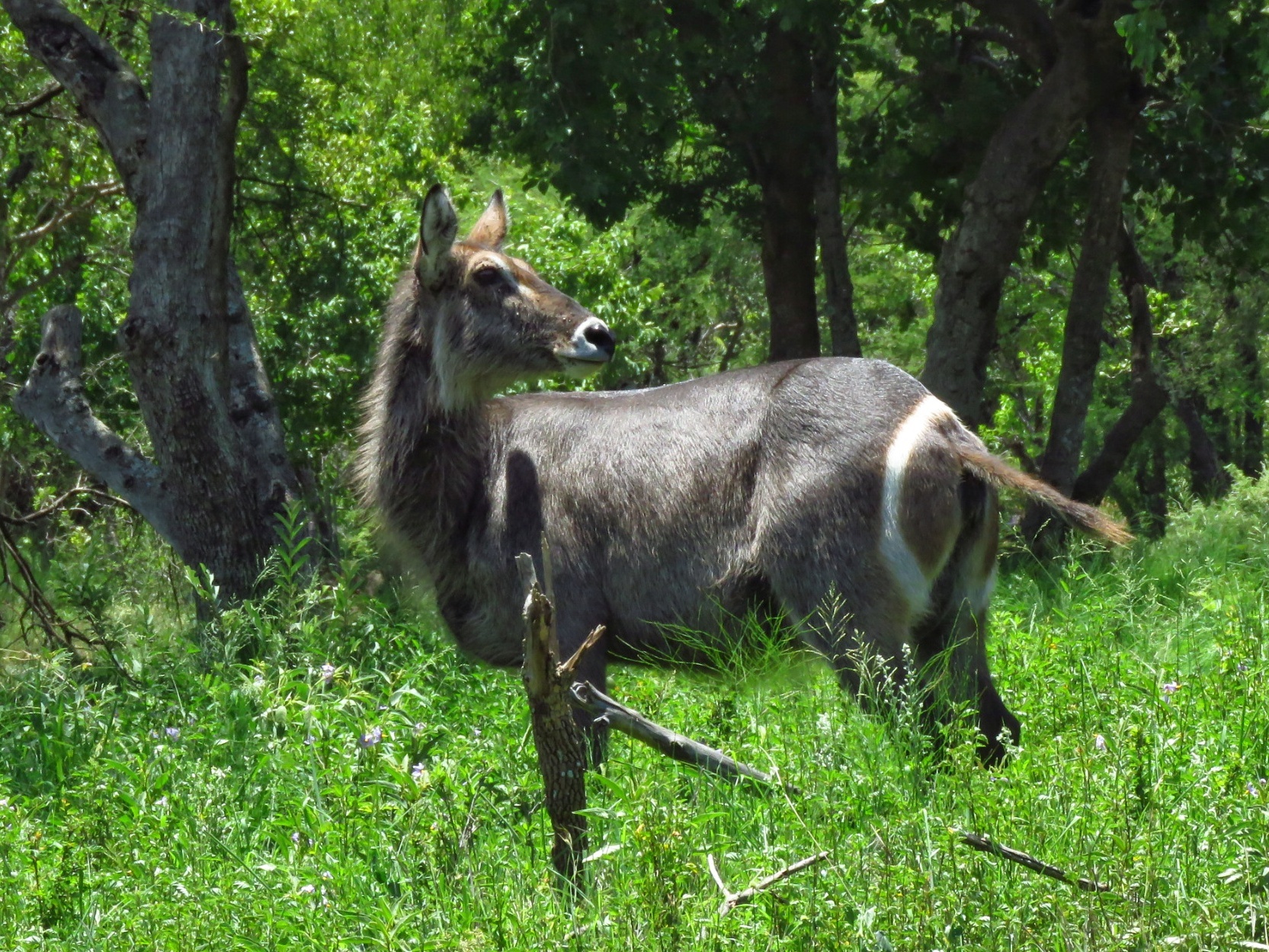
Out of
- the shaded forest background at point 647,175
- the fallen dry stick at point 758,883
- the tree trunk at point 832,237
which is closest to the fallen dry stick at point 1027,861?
the fallen dry stick at point 758,883

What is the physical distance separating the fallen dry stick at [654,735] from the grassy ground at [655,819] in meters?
0.12

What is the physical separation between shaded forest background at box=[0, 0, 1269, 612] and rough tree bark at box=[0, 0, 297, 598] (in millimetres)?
31

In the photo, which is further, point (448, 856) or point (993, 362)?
point (993, 362)

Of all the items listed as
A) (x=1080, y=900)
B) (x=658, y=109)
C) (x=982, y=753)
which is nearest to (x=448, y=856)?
(x=1080, y=900)

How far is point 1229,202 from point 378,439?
293 inches

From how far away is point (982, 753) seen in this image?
402 centimetres

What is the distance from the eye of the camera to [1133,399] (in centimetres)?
1152

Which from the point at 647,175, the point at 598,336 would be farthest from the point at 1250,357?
the point at 598,336

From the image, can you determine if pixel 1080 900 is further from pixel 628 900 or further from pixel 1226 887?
pixel 628 900

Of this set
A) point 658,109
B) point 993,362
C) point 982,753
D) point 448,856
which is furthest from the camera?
point 993,362

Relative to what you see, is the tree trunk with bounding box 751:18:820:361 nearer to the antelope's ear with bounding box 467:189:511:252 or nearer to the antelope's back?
the antelope's ear with bounding box 467:189:511:252

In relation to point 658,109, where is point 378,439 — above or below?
below

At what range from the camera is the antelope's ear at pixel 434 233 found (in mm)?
4719

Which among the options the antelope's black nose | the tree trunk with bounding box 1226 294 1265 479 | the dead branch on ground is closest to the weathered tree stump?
the dead branch on ground
